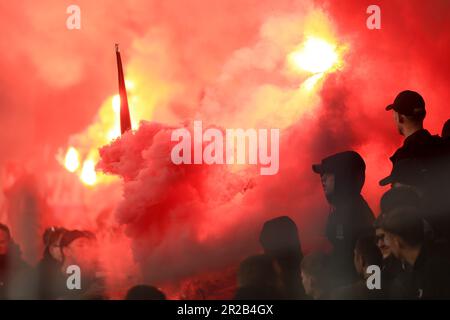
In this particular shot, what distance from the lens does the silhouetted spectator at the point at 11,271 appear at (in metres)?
5.32

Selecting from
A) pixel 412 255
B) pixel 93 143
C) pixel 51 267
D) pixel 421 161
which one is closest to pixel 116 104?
pixel 93 143

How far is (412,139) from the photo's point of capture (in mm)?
5359

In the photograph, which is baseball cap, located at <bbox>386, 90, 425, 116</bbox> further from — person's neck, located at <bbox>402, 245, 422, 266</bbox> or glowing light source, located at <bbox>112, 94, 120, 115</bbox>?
glowing light source, located at <bbox>112, 94, 120, 115</bbox>

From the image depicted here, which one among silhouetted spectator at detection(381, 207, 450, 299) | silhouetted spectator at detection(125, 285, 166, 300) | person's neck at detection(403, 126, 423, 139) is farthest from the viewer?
person's neck at detection(403, 126, 423, 139)

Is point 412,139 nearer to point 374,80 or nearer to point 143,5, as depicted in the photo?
point 374,80

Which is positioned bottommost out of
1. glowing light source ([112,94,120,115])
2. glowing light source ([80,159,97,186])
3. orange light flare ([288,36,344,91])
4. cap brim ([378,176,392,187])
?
cap brim ([378,176,392,187])

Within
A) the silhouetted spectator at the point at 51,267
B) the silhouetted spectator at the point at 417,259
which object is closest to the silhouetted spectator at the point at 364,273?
the silhouetted spectator at the point at 417,259

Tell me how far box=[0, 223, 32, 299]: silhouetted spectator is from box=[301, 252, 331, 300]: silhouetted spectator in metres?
1.85

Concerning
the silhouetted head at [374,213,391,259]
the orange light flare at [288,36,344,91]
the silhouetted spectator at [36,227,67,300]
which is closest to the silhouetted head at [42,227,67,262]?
the silhouetted spectator at [36,227,67,300]

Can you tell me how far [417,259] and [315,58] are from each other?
59.2 inches

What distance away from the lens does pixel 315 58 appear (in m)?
5.43

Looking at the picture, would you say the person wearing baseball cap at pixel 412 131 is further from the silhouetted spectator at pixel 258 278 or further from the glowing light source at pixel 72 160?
the glowing light source at pixel 72 160

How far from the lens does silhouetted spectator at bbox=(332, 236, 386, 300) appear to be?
5.24m
